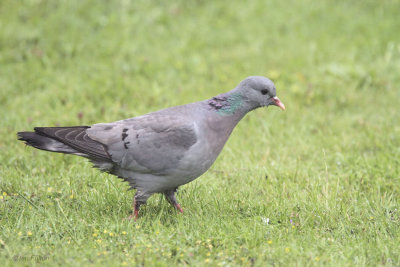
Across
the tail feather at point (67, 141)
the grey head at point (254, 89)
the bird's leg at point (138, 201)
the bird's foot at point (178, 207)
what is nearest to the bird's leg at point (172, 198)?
the bird's foot at point (178, 207)

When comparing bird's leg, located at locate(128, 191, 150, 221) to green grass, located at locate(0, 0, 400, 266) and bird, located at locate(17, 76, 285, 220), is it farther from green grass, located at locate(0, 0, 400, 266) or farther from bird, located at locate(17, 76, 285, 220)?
green grass, located at locate(0, 0, 400, 266)

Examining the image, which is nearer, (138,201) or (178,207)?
(138,201)

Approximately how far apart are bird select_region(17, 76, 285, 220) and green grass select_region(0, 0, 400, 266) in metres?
0.34

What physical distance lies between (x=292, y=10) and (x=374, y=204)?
568 centimetres

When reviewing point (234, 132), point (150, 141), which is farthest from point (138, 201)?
point (234, 132)

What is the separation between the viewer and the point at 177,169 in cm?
419

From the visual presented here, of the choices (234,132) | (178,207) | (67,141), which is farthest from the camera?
(234,132)

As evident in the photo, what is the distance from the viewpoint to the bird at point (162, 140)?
13.8ft

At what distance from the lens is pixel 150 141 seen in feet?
14.1

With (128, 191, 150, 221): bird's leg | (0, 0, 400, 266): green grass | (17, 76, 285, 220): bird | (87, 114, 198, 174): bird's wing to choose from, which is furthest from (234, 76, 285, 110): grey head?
(128, 191, 150, 221): bird's leg

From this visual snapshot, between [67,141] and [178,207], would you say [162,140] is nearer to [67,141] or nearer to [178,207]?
[178,207]

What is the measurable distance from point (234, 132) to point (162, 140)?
226 centimetres

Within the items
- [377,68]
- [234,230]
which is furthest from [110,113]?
[377,68]

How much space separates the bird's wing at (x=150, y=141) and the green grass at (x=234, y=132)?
0.44 m
